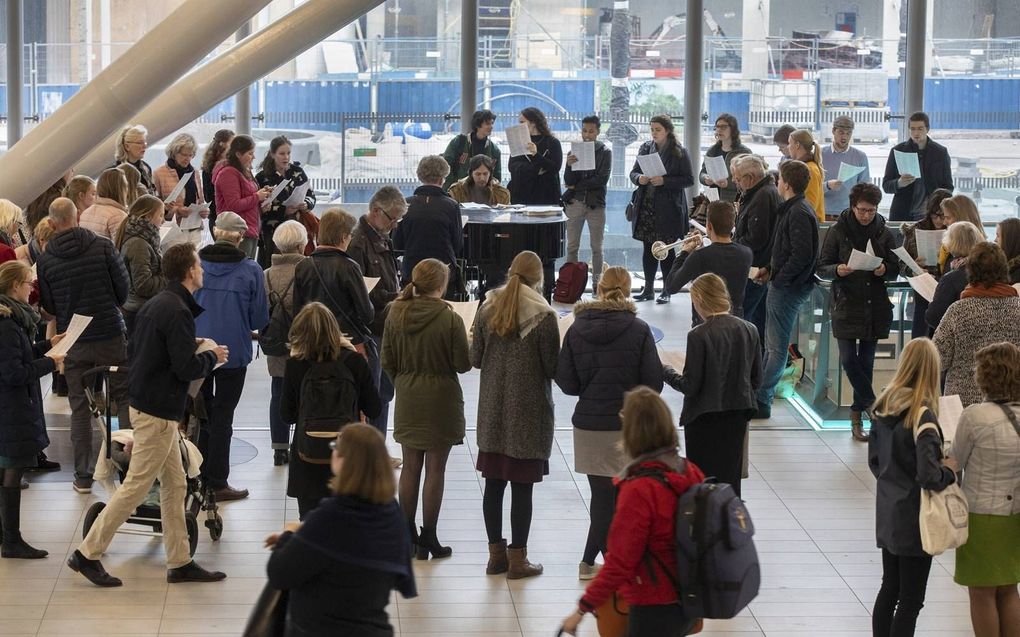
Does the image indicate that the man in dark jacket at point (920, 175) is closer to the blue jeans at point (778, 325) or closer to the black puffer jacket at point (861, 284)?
the blue jeans at point (778, 325)

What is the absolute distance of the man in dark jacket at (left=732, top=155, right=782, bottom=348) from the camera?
32.3 feet

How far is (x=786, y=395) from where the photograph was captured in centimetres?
1080

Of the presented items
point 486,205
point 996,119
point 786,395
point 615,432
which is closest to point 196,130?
point 486,205

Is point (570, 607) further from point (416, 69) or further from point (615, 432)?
point (416, 69)

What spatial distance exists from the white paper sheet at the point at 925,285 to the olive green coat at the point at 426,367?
10.0 ft

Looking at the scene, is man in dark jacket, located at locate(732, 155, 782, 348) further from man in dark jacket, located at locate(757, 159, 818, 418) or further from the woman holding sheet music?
the woman holding sheet music

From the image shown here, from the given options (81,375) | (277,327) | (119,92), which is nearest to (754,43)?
(119,92)

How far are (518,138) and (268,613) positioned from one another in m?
9.07

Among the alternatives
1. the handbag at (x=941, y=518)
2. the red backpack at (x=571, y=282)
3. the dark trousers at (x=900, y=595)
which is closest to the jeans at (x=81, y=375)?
the dark trousers at (x=900, y=595)

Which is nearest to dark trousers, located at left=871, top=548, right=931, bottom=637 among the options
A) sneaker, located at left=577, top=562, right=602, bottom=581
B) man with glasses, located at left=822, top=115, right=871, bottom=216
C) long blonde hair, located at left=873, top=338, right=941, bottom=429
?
long blonde hair, located at left=873, top=338, right=941, bottom=429

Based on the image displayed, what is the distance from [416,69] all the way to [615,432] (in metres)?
9.11

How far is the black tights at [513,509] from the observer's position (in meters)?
6.95

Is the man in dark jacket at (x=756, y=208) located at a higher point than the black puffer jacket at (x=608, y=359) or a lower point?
higher

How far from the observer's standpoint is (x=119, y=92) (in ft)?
35.9
